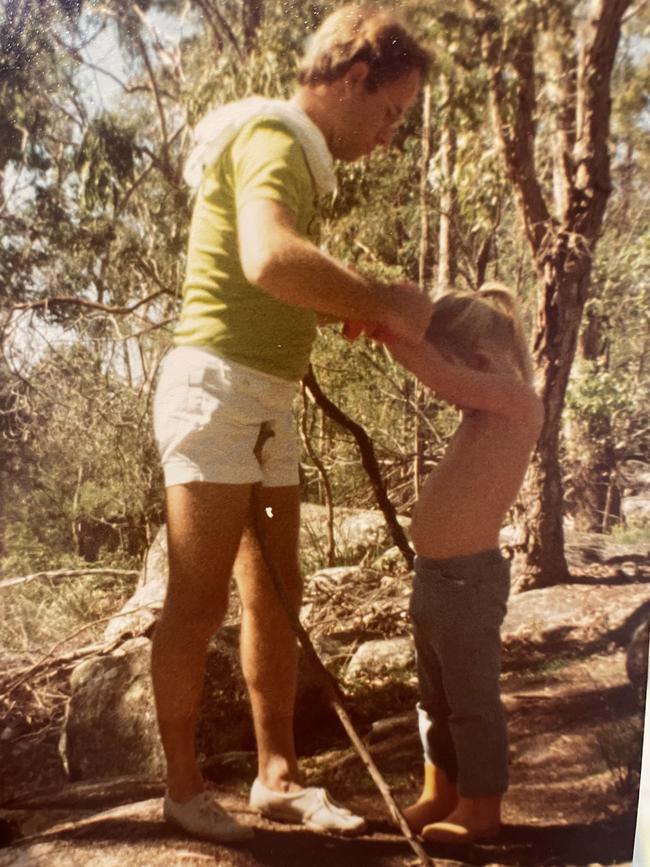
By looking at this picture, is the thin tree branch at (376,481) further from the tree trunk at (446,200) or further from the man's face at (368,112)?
the man's face at (368,112)

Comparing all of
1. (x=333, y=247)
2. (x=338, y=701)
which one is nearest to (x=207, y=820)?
(x=338, y=701)

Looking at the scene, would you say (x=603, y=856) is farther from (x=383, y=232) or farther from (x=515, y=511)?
(x=383, y=232)

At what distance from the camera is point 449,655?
→ 1.50m

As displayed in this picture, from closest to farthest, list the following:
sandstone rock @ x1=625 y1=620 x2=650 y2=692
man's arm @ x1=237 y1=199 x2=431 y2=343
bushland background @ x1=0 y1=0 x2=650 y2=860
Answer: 1. man's arm @ x1=237 y1=199 x2=431 y2=343
2. bushland background @ x1=0 y1=0 x2=650 y2=860
3. sandstone rock @ x1=625 y1=620 x2=650 y2=692

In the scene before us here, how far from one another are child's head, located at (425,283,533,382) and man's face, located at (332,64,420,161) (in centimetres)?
27

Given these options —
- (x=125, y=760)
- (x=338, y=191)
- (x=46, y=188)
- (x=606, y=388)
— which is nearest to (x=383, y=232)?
(x=338, y=191)

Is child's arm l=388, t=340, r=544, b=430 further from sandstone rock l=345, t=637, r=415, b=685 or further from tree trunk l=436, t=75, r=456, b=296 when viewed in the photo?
sandstone rock l=345, t=637, r=415, b=685

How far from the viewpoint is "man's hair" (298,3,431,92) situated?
1409mm

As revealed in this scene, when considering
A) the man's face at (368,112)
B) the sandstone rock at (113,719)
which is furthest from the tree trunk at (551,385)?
the sandstone rock at (113,719)

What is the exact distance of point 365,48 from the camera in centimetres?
141

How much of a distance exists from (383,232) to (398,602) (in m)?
0.60

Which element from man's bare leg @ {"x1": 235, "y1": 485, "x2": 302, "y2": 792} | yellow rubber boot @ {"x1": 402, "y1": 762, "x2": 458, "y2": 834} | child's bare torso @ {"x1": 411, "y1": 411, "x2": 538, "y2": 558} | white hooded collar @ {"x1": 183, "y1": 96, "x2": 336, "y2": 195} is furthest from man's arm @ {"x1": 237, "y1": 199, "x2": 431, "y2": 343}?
yellow rubber boot @ {"x1": 402, "y1": 762, "x2": 458, "y2": 834}

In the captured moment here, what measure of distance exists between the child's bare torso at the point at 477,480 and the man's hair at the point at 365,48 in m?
0.54

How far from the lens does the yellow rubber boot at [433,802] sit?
4.99ft
